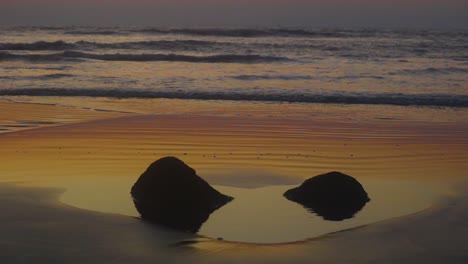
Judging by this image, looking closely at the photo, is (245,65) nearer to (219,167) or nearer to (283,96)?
(283,96)

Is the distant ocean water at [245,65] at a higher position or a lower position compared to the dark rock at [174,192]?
higher

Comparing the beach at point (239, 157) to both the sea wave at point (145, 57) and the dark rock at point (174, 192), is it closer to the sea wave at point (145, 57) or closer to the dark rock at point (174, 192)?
the dark rock at point (174, 192)

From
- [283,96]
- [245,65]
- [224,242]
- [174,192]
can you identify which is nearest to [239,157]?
[174,192]

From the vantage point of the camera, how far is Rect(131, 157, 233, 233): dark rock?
24.3ft

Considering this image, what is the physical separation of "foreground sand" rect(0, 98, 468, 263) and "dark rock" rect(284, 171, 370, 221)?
2.29 ft

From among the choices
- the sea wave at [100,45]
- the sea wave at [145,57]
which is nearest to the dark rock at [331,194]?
the sea wave at [145,57]

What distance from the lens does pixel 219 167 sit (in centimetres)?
947

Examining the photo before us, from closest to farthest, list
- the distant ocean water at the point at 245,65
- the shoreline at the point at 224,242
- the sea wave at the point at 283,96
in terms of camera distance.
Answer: the shoreline at the point at 224,242
the sea wave at the point at 283,96
the distant ocean water at the point at 245,65

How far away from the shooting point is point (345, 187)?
7648 mm

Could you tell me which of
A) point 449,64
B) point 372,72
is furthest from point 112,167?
point 449,64

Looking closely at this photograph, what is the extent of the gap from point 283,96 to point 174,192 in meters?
11.5

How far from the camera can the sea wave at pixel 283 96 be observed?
59.5 ft

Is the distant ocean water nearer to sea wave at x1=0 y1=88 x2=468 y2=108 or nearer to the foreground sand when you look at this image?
sea wave at x1=0 y1=88 x2=468 y2=108

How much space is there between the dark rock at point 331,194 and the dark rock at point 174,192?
0.80m
